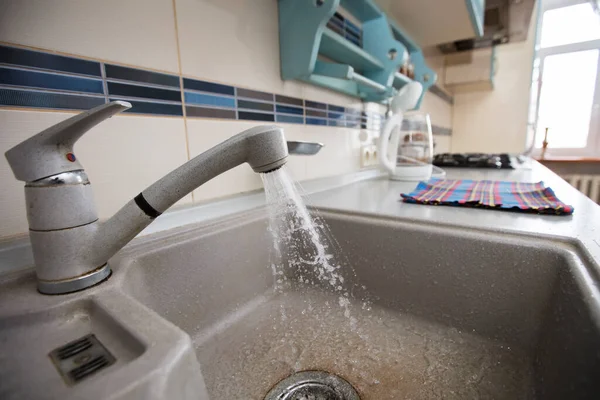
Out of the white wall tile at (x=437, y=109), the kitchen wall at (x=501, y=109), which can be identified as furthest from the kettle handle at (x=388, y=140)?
the kitchen wall at (x=501, y=109)

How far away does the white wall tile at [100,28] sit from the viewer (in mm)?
380

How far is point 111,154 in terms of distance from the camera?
0.47 meters

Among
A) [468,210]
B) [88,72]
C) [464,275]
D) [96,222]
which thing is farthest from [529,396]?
[88,72]

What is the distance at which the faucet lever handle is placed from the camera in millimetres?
269

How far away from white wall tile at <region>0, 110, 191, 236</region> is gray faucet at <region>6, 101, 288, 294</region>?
0.45 ft

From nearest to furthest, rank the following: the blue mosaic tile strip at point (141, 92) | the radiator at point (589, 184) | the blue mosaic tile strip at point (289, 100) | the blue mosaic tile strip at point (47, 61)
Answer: the blue mosaic tile strip at point (47, 61) < the blue mosaic tile strip at point (141, 92) < the blue mosaic tile strip at point (289, 100) < the radiator at point (589, 184)

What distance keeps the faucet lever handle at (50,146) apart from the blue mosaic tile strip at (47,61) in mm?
187

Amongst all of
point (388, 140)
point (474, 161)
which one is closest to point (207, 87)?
point (388, 140)

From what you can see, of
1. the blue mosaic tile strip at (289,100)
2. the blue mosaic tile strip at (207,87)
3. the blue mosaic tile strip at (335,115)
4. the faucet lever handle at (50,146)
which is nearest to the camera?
the faucet lever handle at (50,146)

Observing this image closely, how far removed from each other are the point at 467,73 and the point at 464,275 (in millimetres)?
2344

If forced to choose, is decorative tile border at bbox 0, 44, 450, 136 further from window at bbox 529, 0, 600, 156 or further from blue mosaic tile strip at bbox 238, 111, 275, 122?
window at bbox 529, 0, 600, 156

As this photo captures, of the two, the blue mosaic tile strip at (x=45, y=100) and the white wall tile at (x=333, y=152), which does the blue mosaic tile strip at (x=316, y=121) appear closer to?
the white wall tile at (x=333, y=152)

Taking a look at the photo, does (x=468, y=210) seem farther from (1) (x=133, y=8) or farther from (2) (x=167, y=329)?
(1) (x=133, y=8)

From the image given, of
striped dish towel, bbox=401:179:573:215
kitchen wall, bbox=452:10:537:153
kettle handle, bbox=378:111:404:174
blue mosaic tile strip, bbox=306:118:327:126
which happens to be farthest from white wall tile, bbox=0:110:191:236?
kitchen wall, bbox=452:10:537:153
